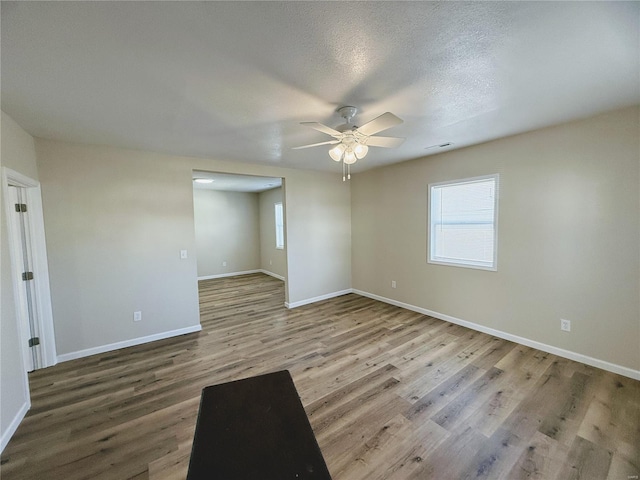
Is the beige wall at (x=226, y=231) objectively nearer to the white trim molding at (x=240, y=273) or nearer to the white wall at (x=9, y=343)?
the white trim molding at (x=240, y=273)

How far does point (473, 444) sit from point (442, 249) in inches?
102

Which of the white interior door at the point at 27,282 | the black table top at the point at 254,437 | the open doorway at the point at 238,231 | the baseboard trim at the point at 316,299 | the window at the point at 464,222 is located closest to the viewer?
the black table top at the point at 254,437

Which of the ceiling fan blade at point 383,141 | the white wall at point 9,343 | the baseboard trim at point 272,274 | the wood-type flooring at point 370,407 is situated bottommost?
the wood-type flooring at point 370,407

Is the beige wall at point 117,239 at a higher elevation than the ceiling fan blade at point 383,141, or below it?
below

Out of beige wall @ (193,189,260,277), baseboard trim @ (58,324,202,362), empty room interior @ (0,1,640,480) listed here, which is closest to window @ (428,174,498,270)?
empty room interior @ (0,1,640,480)

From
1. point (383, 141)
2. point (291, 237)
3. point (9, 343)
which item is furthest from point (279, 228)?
point (9, 343)

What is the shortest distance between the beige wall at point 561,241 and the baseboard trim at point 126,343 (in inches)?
148

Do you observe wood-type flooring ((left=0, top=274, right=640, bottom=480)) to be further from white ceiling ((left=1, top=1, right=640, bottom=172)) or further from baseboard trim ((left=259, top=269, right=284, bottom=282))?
baseboard trim ((left=259, top=269, right=284, bottom=282))

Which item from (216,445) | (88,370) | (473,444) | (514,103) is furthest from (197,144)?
(473,444)

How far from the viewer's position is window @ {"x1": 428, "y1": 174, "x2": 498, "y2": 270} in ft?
10.6

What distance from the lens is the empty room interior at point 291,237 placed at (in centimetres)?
128

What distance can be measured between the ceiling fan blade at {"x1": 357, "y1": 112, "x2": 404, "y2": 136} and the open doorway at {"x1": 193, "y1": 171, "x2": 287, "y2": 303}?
478cm

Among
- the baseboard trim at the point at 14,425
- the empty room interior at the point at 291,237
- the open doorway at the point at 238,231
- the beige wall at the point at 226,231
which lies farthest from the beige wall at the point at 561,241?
the beige wall at the point at 226,231

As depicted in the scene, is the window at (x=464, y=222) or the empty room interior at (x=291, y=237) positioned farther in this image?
the window at (x=464, y=222)
